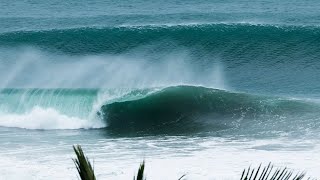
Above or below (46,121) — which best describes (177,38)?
above

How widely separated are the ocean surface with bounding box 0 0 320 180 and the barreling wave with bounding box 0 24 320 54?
0.18 feet

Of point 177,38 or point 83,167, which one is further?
point 177,38

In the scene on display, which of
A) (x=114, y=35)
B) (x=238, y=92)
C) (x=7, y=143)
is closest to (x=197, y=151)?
(x=7, y=143)

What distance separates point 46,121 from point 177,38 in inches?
397

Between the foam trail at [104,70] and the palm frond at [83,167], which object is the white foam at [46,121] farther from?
the palm frond at [83,167]

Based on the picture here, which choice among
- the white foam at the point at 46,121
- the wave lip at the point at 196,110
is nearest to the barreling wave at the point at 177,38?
the wave lip at the point at 196,110

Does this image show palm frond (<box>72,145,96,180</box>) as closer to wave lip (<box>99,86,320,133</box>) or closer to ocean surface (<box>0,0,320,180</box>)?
ocean surface (<box>0,0,320,180</box>)

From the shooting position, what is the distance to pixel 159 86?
2338 centimetres

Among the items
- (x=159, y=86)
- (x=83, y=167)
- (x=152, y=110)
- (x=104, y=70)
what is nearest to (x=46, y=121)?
(x=152, y=110)

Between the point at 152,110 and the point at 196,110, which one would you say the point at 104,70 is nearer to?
the point at 152,110

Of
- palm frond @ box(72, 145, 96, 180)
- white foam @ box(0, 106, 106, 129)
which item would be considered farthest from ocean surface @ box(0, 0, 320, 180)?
palm frond @ box(72, 145, 96, 180)

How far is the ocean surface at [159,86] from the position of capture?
52.8 ft

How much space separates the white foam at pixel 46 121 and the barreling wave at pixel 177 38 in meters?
7.97

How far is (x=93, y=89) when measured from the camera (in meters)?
23.7
